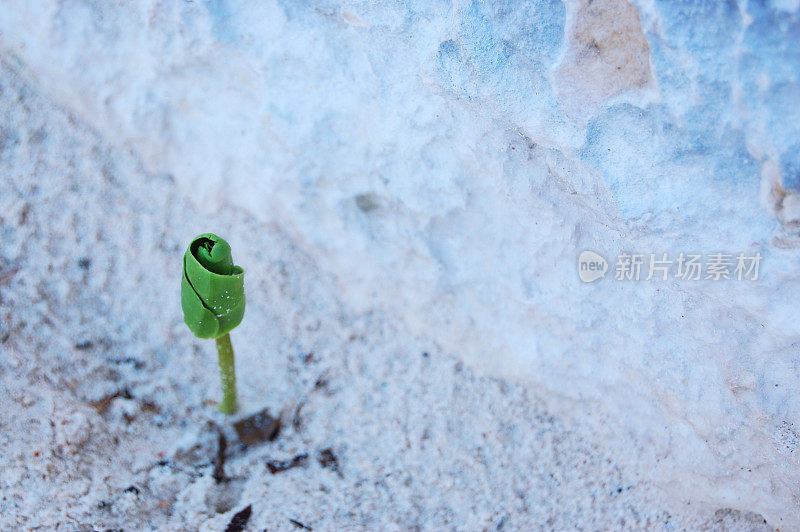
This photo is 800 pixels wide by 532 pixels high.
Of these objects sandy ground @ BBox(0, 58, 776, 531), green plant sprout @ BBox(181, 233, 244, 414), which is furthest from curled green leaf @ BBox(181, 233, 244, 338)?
sandy ground @ BBox(0, 58, 776, 531)

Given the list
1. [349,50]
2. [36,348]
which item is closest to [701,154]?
[349,50]

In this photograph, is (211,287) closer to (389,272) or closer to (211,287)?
(211,287)

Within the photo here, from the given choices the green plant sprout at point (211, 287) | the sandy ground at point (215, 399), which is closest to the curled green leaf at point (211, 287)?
the green plant sprout at point (211, 287)

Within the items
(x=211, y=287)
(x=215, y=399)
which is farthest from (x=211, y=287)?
(x=215, y=399)

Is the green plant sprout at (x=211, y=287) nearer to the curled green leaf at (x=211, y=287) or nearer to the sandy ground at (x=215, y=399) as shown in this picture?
the curled green leaf at (x=211, y=287)

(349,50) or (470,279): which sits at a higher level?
(349,50)

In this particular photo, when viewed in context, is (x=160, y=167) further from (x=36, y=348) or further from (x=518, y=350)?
(x=518, y=350)
